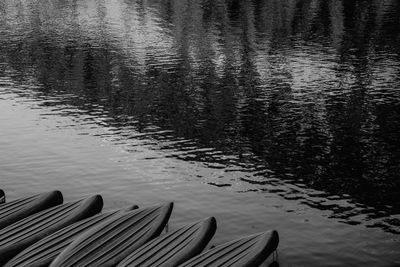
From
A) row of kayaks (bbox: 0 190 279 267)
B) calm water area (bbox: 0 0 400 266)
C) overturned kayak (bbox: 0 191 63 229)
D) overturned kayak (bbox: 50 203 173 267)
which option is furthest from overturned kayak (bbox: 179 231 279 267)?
overturned kayak (bbox: 0 191 63 229)

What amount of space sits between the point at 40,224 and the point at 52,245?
279cm

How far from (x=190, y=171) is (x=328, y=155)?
10.9 m

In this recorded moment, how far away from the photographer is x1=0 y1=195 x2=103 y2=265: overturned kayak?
26125 millimetres

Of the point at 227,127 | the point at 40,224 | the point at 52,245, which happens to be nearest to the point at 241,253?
the point at 52,245

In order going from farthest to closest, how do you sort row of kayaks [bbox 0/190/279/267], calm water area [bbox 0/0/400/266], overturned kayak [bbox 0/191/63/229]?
1. calm water area [bbox 0/0/400/266]
2. overturned kayak [bbox 0/191/63/229]
3. row of kayaks [bbox 0/190/279/267]

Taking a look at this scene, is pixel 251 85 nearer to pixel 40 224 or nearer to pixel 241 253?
pixel 40 224

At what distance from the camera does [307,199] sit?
3522 cm

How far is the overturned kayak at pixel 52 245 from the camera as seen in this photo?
24703 millimetres

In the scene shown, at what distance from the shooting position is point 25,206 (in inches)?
1198

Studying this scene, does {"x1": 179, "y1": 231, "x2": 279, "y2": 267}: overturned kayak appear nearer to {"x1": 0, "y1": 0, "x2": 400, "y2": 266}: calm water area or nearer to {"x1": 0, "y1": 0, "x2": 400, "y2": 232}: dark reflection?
{"x1": 0, "y1": 0, "x2": 400, "y2": 266}: calm water area

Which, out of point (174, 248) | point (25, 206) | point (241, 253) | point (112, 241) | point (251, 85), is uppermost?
point (251, 85)

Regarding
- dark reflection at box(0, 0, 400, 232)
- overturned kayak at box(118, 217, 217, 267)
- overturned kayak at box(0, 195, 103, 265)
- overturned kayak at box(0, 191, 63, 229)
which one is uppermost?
dark reflection at box(0, 0, 400, 232)

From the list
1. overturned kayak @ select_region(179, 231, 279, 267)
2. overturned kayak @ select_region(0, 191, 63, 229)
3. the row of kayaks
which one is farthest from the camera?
overturned kayak @ select_region(0, 191, 63, 229)

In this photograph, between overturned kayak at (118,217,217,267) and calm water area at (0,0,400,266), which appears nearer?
overturned kayak at (118,217,217,267)
